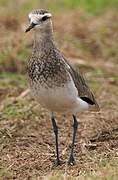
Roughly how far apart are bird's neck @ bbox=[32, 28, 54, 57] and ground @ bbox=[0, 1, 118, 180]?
3.35 feet

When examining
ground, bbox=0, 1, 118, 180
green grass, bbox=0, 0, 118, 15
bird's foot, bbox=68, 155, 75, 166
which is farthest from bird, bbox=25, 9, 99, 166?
green grass, bbox=0, 0, 118, 15

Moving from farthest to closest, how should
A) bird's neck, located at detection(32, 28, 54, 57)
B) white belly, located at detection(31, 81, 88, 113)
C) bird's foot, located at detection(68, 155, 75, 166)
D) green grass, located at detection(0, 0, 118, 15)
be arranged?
green grass, located at detection(0, 0, 118, 15) → bird's foot, located at detection(68, 155, 75, 166) → bird's neck, located at detection(32, 28, 54, 57) → white belly, located at detection(31, 81, 88, 113)

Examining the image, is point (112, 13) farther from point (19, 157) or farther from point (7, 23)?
point (19, 157)

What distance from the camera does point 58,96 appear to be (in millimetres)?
6059

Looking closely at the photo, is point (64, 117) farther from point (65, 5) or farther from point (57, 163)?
point (65, 5)

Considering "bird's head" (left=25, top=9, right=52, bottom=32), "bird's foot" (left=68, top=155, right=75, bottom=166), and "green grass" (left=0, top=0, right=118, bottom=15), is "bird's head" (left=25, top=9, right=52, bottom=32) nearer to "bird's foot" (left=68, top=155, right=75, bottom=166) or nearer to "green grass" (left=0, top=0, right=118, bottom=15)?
"bird's foot" (left=68, top=155, right=75, bottom=166)

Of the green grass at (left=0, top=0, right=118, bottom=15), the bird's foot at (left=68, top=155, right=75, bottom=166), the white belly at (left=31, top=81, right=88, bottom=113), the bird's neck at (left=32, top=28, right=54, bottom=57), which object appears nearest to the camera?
the white belly at (left=31, top=81, right=88, bottom=113)

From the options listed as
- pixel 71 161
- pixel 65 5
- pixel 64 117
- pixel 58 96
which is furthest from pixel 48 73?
pixel 65 5

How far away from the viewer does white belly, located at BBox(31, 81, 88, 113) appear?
6.05 m

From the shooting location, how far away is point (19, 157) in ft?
21.9

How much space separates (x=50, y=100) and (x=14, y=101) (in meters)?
2.24

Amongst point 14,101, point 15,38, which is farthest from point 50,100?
point 15,38

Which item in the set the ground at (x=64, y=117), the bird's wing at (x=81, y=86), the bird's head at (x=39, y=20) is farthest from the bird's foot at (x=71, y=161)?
the bird's head at (x=39, y=20)

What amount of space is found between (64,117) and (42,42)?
203 centimetres
